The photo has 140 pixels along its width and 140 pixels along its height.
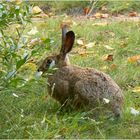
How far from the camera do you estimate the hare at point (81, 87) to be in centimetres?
404

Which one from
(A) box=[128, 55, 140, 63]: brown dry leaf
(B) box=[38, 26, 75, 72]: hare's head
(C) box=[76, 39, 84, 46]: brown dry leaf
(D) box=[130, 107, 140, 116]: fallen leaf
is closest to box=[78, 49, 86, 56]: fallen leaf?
(C) box=[76, 39, 84, 46]: brown dry leaf

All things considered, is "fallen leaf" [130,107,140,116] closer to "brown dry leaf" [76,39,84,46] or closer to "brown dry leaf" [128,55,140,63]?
"brown dry leaf" [128,55,140,63]

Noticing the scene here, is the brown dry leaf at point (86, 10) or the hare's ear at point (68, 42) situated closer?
the hare's ear at point (68, 42)

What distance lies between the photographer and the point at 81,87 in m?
4.06

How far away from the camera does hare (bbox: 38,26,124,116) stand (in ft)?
13.3

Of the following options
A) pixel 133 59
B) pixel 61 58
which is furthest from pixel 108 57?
pixel 61 58

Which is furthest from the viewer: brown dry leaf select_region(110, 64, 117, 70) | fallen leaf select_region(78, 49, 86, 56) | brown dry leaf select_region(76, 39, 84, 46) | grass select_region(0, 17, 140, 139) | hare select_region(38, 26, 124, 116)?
brown dry leaf select_region(76, 39, 84, 46)

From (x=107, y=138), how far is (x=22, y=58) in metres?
0.84

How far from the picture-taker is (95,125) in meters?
3.87

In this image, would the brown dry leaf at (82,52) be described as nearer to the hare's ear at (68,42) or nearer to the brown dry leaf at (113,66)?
the brown dry leaf at (113,66)

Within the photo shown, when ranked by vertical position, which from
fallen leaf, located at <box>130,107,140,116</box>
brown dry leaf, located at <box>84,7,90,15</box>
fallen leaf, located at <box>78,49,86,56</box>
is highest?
brown dry leaf, located at <box>84,7,90,15</box>

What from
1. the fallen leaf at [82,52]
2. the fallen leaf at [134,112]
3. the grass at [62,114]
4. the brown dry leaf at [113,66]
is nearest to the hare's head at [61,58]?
the grass at [62,114]

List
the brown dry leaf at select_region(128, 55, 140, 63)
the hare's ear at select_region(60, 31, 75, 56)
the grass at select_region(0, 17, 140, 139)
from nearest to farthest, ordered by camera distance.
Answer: the grass at select_region(0, 17, 140, 139), the hare's ear at select_region(60, 31, 75, 56), the brown dry leaf at select_region(128, 55, 140, 63)

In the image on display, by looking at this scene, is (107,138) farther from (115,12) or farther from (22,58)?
(115,12)
